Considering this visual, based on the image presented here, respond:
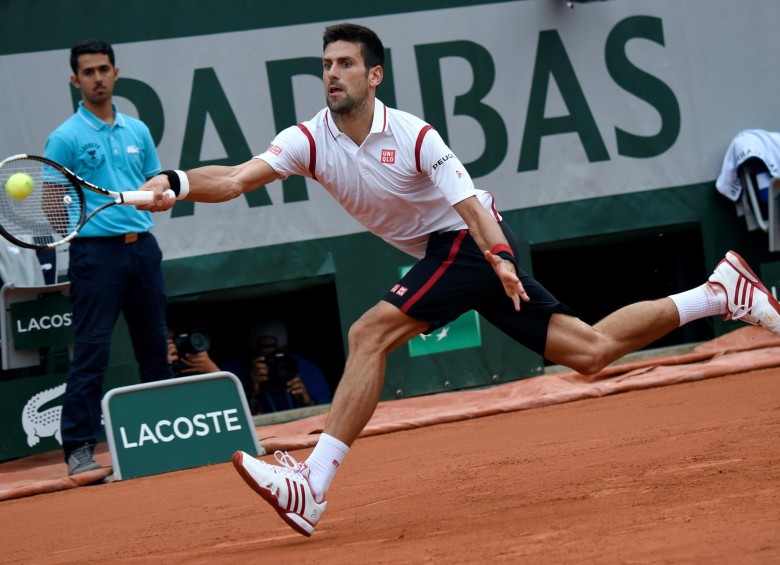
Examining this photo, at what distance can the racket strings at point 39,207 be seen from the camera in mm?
4398

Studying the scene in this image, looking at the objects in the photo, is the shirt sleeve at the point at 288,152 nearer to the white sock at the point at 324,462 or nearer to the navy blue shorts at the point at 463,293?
the navy blue shorts at the point at 463,293

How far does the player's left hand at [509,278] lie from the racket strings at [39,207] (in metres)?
1.60

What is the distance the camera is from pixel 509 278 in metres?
3.53

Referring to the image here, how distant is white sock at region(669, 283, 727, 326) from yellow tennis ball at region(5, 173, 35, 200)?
2.47m

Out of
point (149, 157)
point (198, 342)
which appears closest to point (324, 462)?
point (149, 157)

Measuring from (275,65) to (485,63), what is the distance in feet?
4.58

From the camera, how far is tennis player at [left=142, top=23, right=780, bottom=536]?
376 cm

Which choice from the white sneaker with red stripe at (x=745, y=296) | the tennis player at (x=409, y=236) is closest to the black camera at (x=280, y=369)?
the tennis player at (x=409, y=236)

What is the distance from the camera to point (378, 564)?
2887 millimetres

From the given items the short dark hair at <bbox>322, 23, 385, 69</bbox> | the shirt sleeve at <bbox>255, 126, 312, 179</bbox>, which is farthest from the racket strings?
the short dark hair at <bbox>322, 23, 385, 69</bbox>

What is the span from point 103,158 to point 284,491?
298cm

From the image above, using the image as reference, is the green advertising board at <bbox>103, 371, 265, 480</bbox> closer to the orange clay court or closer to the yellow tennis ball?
the orange clay court

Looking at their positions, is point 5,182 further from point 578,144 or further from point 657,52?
point 657,52

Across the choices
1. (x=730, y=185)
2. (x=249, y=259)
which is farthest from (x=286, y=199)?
Answer: (x=730, y=185)
